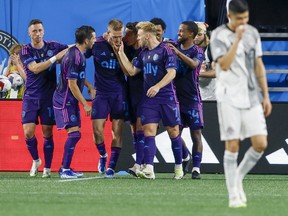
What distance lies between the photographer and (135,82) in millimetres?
15953

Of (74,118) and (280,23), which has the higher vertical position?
(280,23)

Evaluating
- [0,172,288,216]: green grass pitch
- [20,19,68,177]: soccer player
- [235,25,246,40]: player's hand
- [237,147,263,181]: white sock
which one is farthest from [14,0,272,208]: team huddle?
[235,25,246,40]: player's hand

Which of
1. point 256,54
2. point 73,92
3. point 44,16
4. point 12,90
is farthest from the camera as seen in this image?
point 44,16

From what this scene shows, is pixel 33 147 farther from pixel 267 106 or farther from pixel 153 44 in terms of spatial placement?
pixel 267 106

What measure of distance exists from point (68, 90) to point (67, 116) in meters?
0.37

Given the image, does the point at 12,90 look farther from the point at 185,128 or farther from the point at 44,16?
the point at 185,128

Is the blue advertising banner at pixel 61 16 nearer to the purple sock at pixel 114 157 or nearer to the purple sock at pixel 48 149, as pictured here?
the purple sock at pixel 48 149

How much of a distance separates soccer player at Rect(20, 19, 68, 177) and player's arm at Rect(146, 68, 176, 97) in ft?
5.25

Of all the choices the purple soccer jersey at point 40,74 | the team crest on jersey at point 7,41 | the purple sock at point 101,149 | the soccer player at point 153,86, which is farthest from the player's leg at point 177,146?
the team crest on jersey at point 7,41

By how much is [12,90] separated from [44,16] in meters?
2.13

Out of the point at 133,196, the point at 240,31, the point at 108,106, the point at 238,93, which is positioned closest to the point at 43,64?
the point at 108,106

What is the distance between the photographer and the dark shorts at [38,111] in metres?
15.8

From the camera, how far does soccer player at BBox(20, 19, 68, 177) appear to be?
15664 mm

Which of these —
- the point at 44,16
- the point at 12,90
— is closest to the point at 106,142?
the point at 12,90
